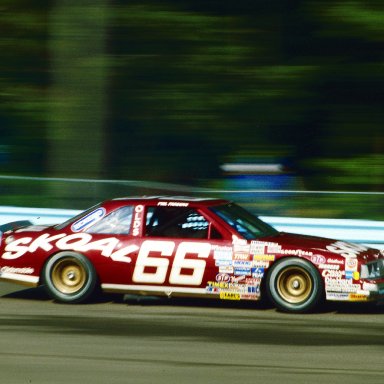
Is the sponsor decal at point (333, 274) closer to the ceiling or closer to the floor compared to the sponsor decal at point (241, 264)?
closer to the floor

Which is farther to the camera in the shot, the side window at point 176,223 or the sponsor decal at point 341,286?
the side window at point 176,223

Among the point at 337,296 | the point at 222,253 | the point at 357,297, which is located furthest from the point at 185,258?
the point at 357,297

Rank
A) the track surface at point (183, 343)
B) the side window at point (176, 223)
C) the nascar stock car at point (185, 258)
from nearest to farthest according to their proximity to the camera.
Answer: the track surface at point (183, 343) < the nascar stock car at point (185, 258) < the side window at point (176, 223)

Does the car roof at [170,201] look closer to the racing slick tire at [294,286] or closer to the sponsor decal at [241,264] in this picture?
the sponsor decal at [241,264]

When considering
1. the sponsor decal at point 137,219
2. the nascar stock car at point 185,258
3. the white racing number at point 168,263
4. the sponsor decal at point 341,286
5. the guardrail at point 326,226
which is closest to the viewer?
the sponsor decal at point 341,286

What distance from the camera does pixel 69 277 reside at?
9.75 m

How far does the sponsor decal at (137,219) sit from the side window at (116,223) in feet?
0.19

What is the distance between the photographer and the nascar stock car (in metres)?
9.09

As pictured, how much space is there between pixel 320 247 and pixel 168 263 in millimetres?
1572

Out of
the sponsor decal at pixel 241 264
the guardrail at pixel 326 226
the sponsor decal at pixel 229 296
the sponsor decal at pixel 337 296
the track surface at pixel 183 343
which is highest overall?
the guardrail at pixel 326 226

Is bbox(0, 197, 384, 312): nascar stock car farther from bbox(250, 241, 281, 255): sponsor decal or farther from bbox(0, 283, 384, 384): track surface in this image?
bbox(0, 283, 384, 384): track surface

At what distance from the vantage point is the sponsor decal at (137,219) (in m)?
9.66

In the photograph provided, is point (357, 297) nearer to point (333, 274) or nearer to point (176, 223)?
point (333, 274)

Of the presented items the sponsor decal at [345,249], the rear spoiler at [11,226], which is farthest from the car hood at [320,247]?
the rear spoiler at [11,226]
